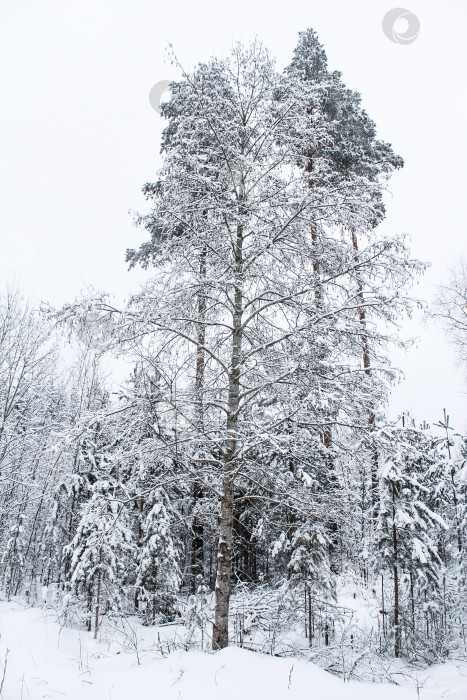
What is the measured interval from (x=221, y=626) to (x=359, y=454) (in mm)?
3152

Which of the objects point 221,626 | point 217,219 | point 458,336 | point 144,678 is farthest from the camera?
point 458,336

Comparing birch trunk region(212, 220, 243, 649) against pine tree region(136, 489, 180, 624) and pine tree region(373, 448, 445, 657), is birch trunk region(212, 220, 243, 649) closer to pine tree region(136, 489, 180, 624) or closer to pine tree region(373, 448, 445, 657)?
pine tree region(373, 448, 445, 657)

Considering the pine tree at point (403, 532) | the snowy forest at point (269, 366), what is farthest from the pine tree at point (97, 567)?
the pine tree at point (403, 532)

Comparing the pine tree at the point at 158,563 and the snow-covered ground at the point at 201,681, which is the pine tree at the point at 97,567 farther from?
the snow-covered ground at the point at 201,681

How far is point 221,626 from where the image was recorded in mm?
5543

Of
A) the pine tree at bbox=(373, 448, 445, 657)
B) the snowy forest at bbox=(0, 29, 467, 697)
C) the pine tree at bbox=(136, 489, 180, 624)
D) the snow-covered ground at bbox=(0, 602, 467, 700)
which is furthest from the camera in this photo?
the pine tree at bbox=(136, 489, 180, 624)

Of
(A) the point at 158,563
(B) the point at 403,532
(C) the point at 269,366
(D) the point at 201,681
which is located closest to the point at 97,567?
(A) the point at 158,563

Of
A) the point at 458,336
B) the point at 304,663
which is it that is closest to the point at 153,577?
the point at 304,663

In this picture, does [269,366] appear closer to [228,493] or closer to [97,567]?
[228,493]

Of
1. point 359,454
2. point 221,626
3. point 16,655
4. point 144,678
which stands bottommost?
point 16,655

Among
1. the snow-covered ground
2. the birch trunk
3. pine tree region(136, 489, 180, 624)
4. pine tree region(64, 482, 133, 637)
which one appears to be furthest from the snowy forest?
→ pine tree region(136, 489, 180, 624)

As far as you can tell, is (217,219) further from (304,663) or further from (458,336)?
(458,336)

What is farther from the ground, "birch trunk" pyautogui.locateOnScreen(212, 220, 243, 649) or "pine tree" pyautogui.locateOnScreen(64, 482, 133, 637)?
"birch trunk" pyautogui.locateOnScreen(212, 220, 243, 649)

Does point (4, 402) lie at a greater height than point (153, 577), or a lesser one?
greater
